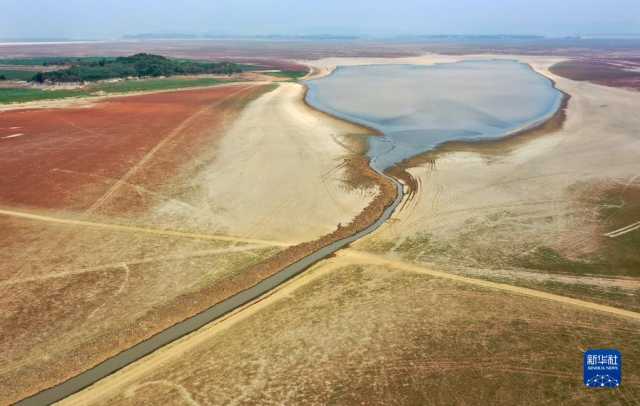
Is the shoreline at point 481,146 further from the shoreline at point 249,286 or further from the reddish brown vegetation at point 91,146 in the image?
the reddish brown vegetation at point 91,146

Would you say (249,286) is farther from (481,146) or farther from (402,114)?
(402,114)

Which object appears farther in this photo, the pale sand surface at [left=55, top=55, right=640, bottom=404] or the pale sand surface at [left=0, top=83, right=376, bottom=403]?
the pale sand surface at [left=0, top=83, right=376, bottom=403]

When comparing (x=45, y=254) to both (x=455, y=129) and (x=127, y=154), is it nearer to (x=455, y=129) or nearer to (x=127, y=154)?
(x=127, y=154)

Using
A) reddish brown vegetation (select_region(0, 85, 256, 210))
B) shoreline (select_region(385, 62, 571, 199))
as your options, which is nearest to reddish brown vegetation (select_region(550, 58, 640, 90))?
shoreline (select_region(385, 62, 571, 199))

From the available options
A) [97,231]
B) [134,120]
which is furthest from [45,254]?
[134,120]

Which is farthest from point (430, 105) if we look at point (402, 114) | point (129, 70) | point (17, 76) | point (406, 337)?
point (17, 76)

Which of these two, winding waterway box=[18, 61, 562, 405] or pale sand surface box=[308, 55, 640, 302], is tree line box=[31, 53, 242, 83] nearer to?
winding waterway box=[18, 61, 562, 405]

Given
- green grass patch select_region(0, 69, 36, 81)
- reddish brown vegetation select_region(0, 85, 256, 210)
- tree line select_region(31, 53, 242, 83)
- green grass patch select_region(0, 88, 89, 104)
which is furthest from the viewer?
green grass patch select_region(0, 69, 36, 81)

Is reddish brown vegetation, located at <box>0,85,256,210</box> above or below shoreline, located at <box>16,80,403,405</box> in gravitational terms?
above
